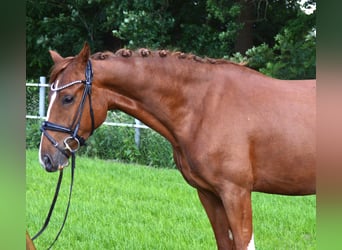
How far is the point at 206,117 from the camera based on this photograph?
257 cm

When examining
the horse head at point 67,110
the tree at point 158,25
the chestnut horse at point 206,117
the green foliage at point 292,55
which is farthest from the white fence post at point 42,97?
the horse head at point 67,110

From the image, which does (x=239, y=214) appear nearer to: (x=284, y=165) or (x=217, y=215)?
(x=217, y=215)

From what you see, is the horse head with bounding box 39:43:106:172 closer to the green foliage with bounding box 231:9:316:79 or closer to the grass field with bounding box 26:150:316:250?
the grass field with bounding box 26:150:316:250

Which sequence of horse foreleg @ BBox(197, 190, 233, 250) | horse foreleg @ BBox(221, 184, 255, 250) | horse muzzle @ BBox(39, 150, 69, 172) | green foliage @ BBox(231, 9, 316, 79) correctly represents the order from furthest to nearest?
green foliage @ BBox(231, 9, 316, 79)
horse foreleg @ BBox(197, 190, 233, 250)
horse foreleg @ BBox(221, 184, 255, 250)
horse muzzle @ BBox(39, 150, 69, 172)

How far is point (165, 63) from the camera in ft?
8.54

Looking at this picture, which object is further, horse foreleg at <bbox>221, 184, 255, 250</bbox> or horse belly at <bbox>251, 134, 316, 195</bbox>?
horse belly at <bbox>251, 134, 316, 195</bbox>

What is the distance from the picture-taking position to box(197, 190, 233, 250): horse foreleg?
2.76 meters

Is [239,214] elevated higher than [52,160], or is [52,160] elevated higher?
[52,160]

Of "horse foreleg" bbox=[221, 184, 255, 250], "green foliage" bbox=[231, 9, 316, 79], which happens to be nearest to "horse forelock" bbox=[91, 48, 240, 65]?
"horse foreleg" bbox=[221, 184, 255, 250]

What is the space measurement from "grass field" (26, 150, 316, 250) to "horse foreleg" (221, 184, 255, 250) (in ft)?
5.20

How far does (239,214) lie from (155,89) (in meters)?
0.84

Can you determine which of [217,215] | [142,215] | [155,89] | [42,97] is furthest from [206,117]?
[42,97]

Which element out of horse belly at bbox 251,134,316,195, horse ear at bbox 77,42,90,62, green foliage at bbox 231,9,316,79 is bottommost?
horse belly at bbox 251,134,316,195

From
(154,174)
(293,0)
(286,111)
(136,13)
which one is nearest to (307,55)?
(293,0)
